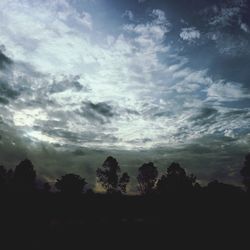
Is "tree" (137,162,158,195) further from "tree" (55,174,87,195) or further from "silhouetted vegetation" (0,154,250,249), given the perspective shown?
"tree" (55,174,87,195)

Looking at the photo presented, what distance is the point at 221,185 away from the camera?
Result: 7675 centimetres

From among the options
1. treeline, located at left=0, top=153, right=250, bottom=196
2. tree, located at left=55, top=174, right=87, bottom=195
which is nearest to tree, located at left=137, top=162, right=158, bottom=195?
treeline, located at left=0, top=153, right=250, bottom=196

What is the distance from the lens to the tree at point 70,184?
84.9 metres

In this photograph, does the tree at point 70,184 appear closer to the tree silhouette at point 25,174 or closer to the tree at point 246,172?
the tree silhouette at point 25,174

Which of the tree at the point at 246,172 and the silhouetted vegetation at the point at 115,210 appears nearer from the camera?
the silhouetted vegetation at the point at 115,210

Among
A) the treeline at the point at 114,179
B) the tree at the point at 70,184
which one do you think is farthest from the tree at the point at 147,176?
the tree at the point at 70,184

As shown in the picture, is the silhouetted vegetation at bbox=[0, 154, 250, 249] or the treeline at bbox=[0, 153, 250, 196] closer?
the silhouetted vegetation at bbox=[0, 154, 250, 249]

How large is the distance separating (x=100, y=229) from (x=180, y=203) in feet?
83.5

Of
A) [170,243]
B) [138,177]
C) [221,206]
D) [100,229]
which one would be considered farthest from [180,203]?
[138,177]

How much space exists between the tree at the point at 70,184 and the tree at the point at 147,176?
2738 cm

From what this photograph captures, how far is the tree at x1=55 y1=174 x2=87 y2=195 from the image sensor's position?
84.9 meters

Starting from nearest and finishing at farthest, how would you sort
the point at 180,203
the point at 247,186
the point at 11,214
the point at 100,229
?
the point at 100,229 → the point at 11,214 → the point at 180,203 → the point at 247,186

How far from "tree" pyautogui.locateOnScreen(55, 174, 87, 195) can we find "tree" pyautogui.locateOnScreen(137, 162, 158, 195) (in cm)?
2738

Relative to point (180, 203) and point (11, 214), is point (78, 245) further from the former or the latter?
point (180, 203)
